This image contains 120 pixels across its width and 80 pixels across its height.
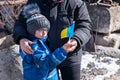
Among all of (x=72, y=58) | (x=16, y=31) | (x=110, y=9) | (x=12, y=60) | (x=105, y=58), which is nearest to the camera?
(x=16, y=31)

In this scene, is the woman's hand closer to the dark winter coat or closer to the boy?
the boy

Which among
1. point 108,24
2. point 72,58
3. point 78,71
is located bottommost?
point 108,24

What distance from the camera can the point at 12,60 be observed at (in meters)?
3.38

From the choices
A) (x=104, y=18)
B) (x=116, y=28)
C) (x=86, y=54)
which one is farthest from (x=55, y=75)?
(x=116, y=28)

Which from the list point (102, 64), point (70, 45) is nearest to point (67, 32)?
point (70, 45)

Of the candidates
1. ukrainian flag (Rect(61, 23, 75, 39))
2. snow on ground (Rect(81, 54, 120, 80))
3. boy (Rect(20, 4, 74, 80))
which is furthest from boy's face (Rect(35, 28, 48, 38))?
snow on ground (Rect(81, 54, 120, 80))

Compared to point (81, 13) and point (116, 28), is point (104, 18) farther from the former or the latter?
point (81, 13)

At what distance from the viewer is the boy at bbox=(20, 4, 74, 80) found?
72.0 inches

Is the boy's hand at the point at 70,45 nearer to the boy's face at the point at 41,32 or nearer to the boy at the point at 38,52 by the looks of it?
the boy at the point at 38,52

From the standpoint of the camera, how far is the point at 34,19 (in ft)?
6.12

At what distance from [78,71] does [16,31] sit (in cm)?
61

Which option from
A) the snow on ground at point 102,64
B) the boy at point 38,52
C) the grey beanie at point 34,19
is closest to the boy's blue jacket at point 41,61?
the boy at point 38,52

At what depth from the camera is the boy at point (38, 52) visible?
1.83 meters

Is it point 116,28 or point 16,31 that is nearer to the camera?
point 16,31
